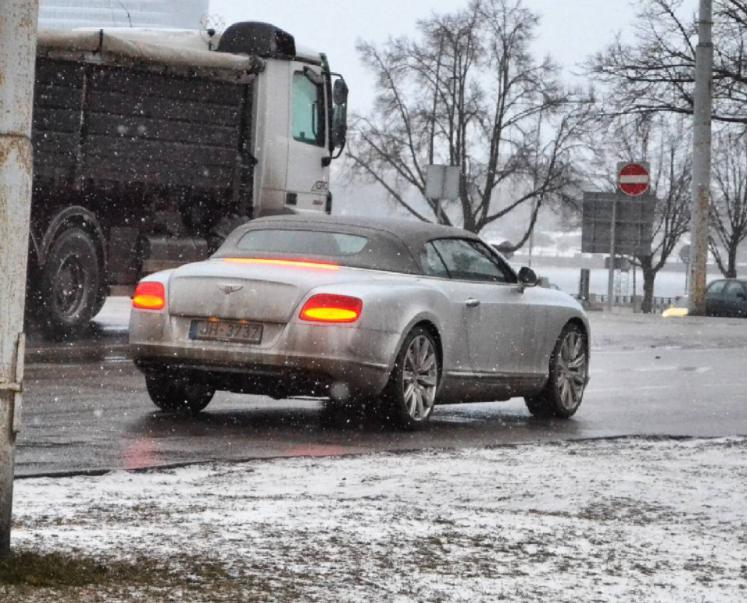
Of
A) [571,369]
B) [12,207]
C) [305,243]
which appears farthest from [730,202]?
[12,207]

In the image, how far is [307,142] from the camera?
21.7 metres

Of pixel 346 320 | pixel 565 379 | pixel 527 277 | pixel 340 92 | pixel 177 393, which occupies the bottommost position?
pixel 177 393

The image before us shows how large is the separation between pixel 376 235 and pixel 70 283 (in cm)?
765

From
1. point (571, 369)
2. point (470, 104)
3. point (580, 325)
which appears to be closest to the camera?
point (571, 369)

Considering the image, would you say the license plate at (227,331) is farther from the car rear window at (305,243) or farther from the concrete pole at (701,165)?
the concrete pole at (701,165)

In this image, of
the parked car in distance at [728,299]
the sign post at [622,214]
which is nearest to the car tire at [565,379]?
the sign post at [622,214]

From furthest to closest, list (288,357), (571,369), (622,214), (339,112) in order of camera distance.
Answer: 1. (622,214)
2. (339,112)
3. (571,369)
4. (288,357)

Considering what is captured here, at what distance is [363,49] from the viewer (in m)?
76.6

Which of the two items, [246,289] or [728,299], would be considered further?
[728,299]

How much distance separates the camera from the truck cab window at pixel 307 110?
70.8 ft

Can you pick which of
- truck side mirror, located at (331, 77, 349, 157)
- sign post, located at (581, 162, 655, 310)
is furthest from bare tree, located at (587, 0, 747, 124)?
truck side mirror, located at (331, 77, 349, 157)

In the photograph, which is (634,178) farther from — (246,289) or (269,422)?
(246,289)

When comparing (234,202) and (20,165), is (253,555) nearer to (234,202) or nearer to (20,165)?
(20,165)

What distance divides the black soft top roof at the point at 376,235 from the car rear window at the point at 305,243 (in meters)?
0.04
